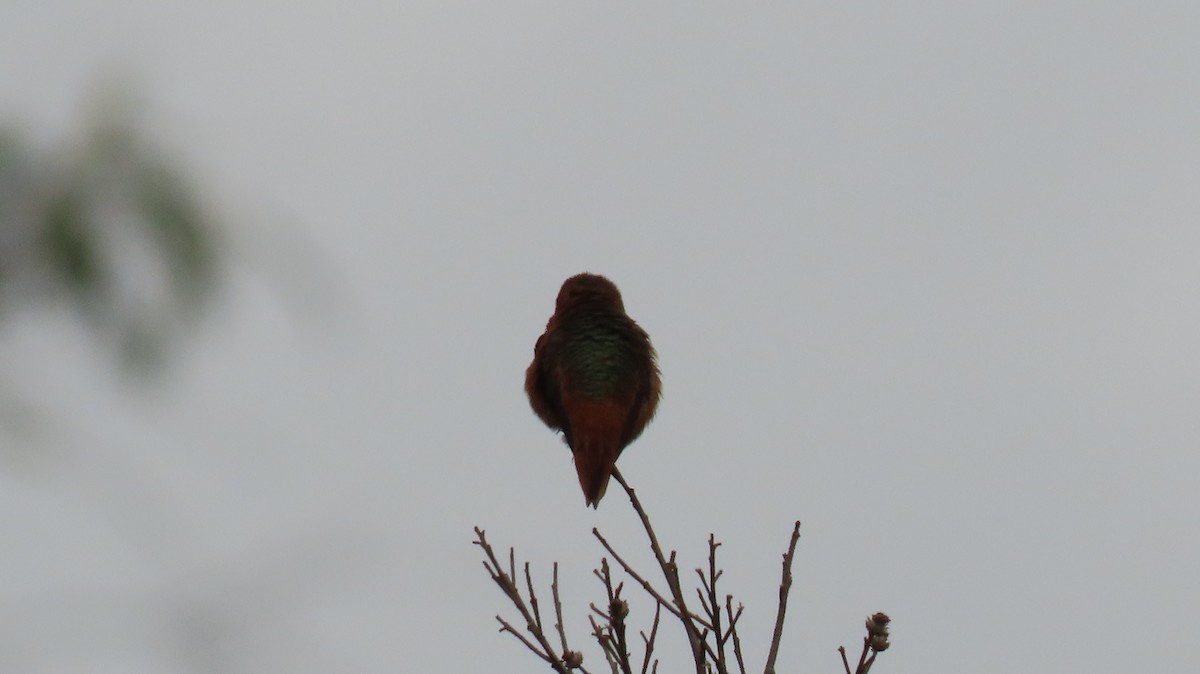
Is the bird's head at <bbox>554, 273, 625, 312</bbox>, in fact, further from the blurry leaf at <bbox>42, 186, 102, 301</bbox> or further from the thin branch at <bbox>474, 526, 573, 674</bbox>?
the blurry leaf at <bbox>42, 186, 102, 301</bbox>

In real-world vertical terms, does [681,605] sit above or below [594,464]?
below

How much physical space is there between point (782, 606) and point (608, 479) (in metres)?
2.62

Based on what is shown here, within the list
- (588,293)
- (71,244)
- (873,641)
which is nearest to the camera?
(71,244)

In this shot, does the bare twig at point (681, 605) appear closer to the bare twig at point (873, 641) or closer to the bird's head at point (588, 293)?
the bare twig at point (873, 641)

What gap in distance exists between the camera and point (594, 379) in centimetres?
675

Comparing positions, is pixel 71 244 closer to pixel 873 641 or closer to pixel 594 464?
pixel 873 641

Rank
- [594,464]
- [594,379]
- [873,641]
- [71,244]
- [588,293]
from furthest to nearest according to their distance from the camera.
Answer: [588,293] < [594,379] < [594,464] < [873,641] < [71,244]

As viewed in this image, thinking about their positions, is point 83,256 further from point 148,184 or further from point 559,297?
point 559,297

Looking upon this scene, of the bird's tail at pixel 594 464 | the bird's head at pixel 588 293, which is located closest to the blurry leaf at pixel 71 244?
the bird's tail at pixel 594 464

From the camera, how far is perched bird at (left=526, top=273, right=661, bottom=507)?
6.49m

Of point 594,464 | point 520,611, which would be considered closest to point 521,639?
point 520,611

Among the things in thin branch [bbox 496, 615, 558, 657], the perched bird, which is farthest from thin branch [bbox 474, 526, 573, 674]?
the perched bird

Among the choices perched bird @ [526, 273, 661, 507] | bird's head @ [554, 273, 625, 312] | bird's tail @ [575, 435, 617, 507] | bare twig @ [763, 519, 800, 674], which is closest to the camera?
bare twig @ [763, 519, 800, 674]

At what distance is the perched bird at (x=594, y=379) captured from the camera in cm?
649
